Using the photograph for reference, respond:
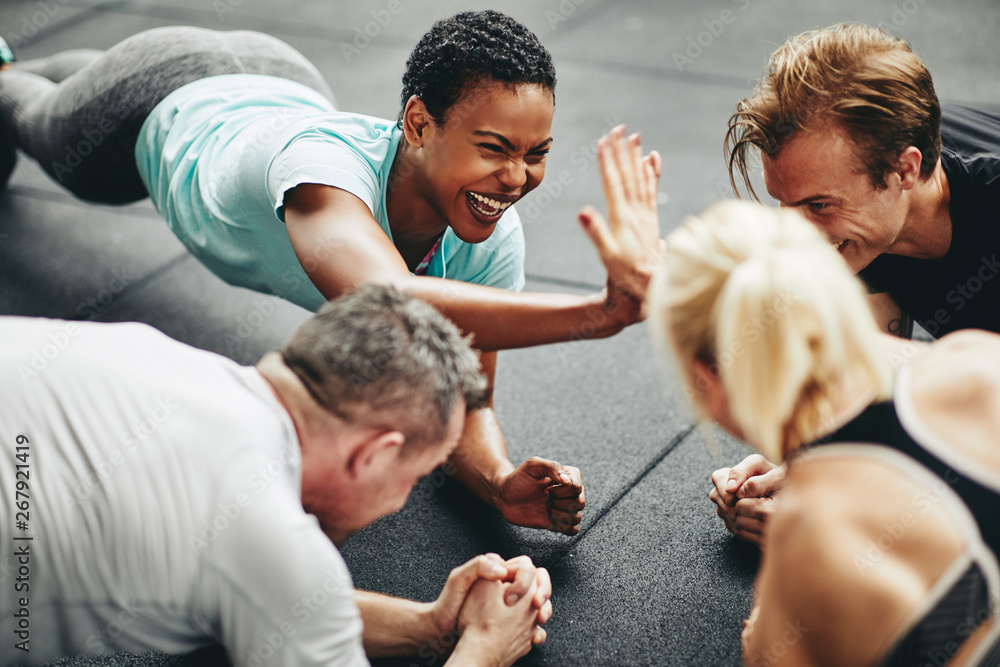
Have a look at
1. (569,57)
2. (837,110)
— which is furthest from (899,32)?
(837,110)

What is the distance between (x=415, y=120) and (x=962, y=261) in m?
1.22

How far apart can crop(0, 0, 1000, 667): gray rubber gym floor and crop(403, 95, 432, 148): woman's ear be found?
841mm

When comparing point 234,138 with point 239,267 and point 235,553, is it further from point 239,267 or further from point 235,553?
point 235,553

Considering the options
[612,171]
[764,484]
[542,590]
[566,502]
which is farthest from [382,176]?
[764,484]

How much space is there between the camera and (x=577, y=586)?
1873mm

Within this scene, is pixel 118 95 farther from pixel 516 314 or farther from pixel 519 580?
pixel 519 580

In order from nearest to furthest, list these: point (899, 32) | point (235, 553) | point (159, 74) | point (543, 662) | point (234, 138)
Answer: point (235, 553)
point (543, 662)
point (234, 138)
point (159, 74)
point (899, 32)

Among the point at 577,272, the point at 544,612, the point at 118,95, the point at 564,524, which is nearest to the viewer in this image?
the point at 544,612

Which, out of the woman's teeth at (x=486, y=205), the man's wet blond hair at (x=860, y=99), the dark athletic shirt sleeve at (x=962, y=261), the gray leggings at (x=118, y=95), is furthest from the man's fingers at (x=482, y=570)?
the gray leggings at (x=118, y=95)

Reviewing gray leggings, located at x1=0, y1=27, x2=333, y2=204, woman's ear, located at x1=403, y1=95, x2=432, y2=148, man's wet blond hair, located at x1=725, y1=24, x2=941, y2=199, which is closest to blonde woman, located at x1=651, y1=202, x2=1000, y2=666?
man's wet blond hair, located at x1=725, y1=24, x2=941, y2=199

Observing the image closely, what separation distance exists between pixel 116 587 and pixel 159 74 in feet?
5.88

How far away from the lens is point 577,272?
3.07 m

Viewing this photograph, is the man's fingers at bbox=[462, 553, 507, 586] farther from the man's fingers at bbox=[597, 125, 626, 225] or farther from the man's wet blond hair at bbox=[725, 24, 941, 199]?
the man's wet blond hair at bbox=[725, 24, 941, 199]

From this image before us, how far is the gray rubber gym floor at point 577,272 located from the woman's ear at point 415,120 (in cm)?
84
